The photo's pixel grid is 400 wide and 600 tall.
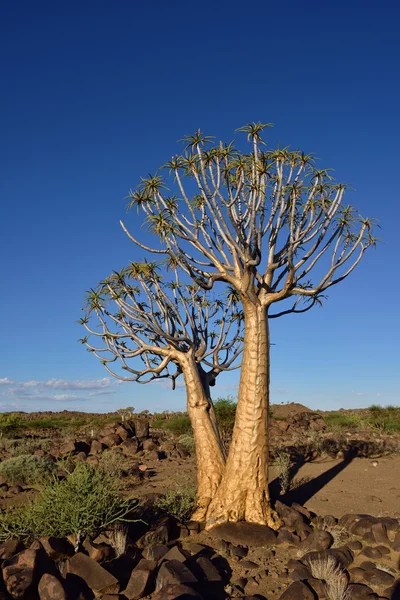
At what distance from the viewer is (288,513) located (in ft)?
34.5

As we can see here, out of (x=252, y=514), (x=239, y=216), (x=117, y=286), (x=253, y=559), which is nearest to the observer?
(x=253, y=559)

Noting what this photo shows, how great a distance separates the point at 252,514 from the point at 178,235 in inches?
222

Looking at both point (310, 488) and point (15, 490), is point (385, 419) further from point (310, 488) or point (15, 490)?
point (15, 490)

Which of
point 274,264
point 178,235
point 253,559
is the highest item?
point 178,235

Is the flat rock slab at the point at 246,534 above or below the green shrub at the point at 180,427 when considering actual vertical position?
below

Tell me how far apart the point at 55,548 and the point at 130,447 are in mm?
11902

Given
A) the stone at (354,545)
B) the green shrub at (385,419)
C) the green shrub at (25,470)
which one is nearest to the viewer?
the stone at (354,545)

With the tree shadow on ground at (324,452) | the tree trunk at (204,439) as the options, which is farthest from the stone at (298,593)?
the tree shadow on ground at (324,452)

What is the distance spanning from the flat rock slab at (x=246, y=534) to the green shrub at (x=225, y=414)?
46.2 feet

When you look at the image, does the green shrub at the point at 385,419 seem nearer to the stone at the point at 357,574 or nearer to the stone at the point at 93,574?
the stone at the point at 357,574

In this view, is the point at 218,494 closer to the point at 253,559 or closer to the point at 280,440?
the point at 253,559

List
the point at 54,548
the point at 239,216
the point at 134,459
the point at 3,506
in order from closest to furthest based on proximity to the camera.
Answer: the point at 54,548 < the point at 239,216 < the point at 3,506 < the point at 134,459

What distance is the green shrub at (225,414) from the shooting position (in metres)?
24.7

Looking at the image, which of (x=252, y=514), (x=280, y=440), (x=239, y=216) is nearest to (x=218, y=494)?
(x=252, y=514)
